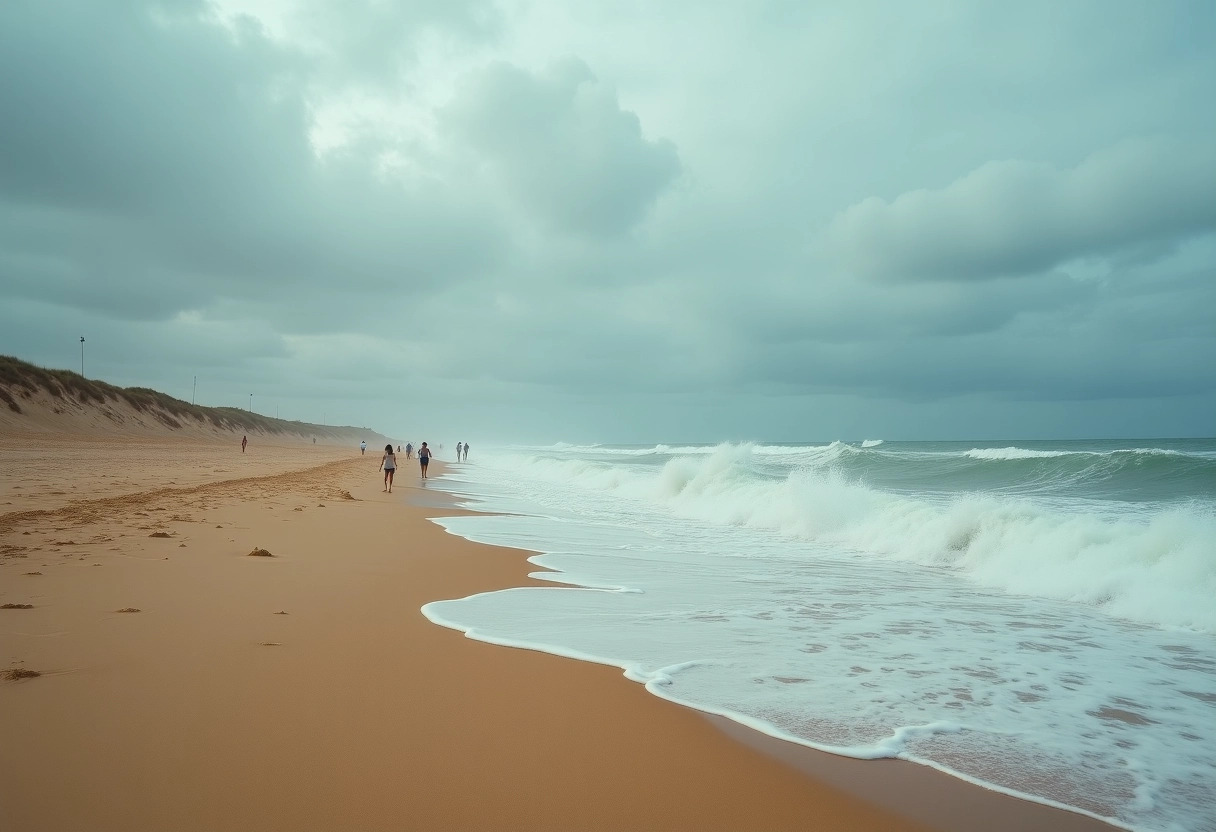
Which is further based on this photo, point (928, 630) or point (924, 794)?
point (928, 630)

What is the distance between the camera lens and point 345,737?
327 cm


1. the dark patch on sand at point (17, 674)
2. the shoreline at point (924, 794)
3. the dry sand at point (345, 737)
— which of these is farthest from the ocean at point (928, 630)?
the dark patch on sand at point (17, 674)

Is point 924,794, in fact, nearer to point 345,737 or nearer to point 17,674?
point 345,737

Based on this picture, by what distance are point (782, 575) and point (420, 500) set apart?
40.9ft

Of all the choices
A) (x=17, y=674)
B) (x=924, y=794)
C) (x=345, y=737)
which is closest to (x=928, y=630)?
(x=924, y=794)

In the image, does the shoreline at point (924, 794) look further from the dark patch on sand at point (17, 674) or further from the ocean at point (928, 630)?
the dark patch on sand at point (17, 674)

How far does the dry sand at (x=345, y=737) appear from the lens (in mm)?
2672

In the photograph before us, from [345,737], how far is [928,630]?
5.33 meters

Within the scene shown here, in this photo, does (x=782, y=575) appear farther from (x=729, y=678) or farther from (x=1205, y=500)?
(x=1205, y=500)

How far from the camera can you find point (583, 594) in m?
7.30

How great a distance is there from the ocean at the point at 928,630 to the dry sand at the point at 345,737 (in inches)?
17.6

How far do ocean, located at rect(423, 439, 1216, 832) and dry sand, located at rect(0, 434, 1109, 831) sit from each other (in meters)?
0.45

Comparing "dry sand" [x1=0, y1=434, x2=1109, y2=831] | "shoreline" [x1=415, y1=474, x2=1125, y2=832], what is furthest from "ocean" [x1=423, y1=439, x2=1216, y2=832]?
"dry sand" [x1=0, y1=434, x2=1109, y2=831]

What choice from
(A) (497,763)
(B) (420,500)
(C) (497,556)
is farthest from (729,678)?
(B) (420,500)
